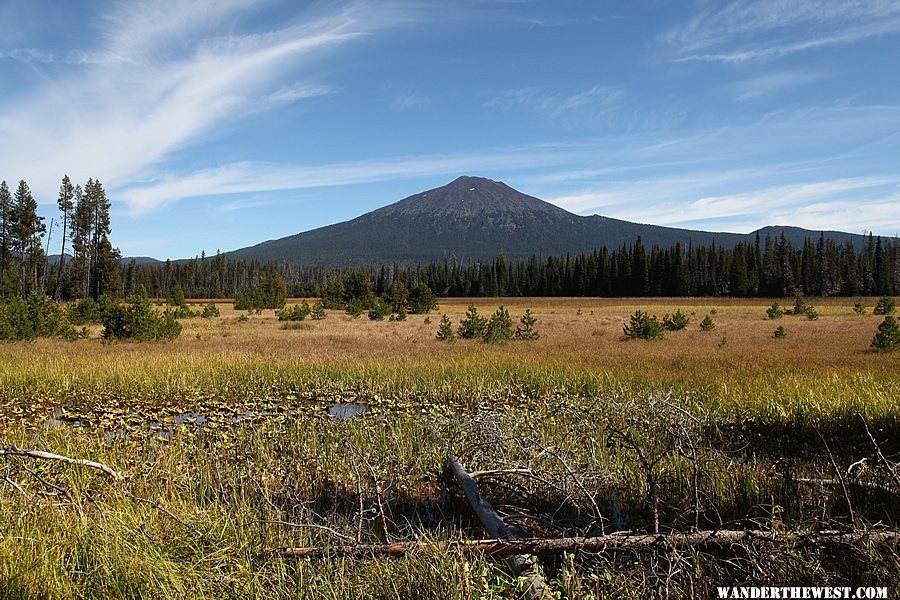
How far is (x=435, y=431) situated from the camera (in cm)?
839

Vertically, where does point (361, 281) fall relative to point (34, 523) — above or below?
above

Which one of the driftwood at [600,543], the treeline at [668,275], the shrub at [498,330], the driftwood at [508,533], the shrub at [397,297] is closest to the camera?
the driftwood at [508,533]

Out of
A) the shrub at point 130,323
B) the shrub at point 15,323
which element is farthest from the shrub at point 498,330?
the shrub at point 15,323

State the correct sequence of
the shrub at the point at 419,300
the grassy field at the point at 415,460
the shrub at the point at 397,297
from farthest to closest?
the shrub at the point at 419,300 < the shrub at the point at 397,297 < the grassy field at the point at 415,460

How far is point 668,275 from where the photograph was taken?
103125 millimetres

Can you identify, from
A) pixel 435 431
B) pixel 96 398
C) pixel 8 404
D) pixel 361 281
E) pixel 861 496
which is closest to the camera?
pixel 861 496

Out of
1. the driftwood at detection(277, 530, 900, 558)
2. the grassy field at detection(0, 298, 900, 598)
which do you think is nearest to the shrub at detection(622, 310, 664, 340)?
the grassy field at detection(0, 298, 900, 598)

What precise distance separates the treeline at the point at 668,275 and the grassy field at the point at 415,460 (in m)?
68.8

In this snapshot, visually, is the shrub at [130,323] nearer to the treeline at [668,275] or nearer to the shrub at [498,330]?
the shrub at [498,330]

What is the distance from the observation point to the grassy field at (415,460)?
3.70 metres

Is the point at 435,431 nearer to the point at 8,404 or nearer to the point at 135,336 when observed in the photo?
the point at 8,404

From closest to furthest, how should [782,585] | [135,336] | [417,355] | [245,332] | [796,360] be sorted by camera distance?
[782,585] < [796,360] < [417,355] < [135,336] < [245,332]

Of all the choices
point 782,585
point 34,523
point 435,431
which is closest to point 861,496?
point 782,585

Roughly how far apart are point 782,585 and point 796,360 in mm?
14860
